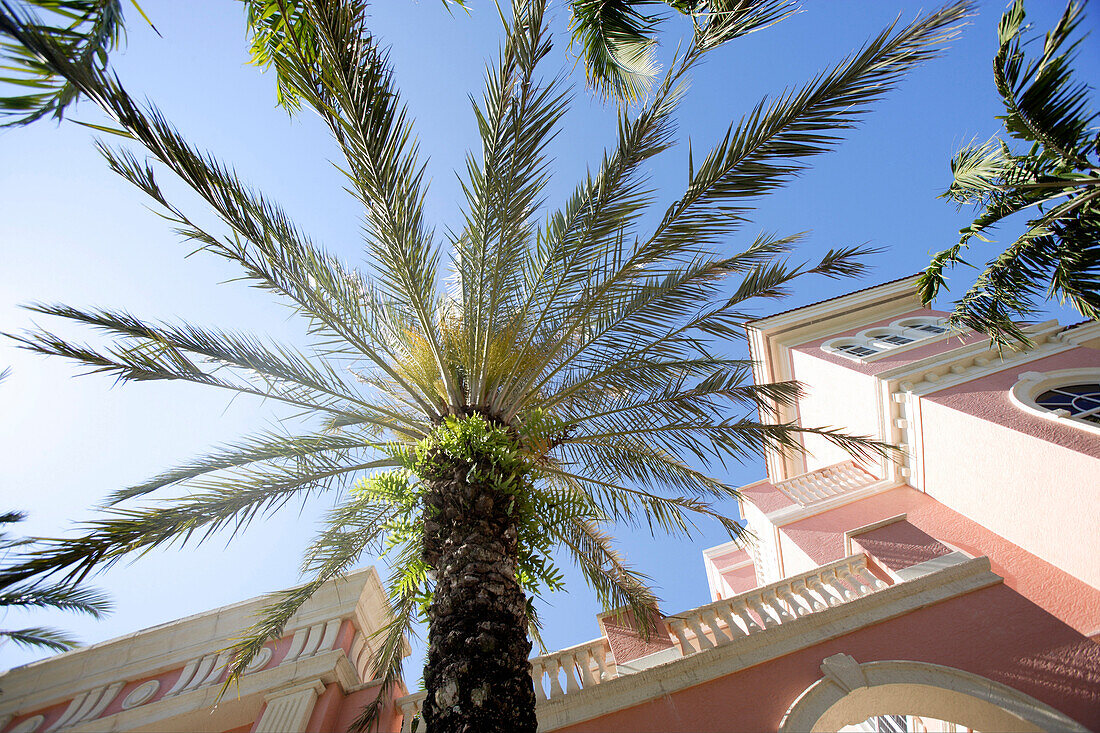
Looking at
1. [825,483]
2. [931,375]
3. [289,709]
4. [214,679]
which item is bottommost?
[289,709]

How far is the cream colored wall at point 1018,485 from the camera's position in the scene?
7176 millimetres

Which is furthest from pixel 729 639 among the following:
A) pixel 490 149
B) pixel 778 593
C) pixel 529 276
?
pixel 490 149

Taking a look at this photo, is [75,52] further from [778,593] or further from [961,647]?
[961,647]

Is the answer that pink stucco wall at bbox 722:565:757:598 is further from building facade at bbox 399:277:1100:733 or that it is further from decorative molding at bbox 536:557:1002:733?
decorative molding at bbox 536:557:1002:733

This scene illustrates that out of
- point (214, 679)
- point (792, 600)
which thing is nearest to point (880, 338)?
point (792, 600)

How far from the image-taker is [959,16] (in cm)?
390

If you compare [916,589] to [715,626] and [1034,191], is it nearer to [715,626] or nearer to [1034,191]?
[715,626]

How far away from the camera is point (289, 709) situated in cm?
575

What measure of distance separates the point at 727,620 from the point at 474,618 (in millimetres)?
3916

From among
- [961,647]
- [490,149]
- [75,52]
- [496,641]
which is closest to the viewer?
[75,52]

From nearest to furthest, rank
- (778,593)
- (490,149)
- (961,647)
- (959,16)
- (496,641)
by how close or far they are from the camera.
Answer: (496,641) → (959,16) → (490,149) → (961,647) → (778,593)

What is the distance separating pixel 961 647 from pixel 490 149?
268 inches

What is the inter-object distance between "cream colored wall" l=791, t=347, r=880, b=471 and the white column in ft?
28.9

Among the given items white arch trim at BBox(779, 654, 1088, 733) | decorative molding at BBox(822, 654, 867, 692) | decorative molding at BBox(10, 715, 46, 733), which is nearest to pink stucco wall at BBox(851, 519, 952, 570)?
white arch trim at BBox(779, 654, 1088, 733)
